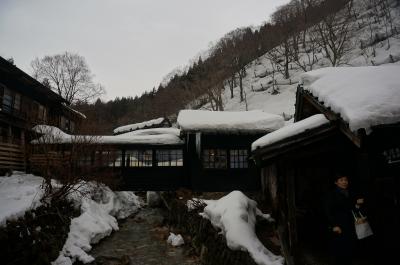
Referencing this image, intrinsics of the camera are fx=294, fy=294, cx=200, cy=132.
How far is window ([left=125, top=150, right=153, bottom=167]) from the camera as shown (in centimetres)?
1798

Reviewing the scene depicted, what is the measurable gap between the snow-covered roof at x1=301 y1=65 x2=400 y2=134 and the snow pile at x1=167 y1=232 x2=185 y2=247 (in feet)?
29.5

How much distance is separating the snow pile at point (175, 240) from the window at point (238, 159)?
5745 millimetres

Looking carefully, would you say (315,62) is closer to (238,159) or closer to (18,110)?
(238,159)

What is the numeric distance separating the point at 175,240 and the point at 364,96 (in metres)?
10.5

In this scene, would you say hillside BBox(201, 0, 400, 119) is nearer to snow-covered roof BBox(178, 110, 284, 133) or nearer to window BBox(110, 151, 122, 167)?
snow-covered roof BBox(178, 110, 284, 133)

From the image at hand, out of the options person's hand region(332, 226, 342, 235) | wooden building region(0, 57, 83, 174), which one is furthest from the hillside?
person's hand region(332, 226, 342, 235)

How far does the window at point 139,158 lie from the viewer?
18.0 m

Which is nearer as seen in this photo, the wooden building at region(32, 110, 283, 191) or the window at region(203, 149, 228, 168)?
the wooden building at region(32, 110, 283, 191)

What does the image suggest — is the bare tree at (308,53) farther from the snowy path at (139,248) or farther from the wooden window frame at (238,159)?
the snowy path at (139,248)

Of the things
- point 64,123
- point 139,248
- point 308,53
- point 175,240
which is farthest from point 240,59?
point 139,248

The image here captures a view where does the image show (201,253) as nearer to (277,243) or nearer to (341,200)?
(277,243)

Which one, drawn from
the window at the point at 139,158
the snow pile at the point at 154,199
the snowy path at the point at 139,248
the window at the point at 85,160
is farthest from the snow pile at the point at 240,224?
the snow pile at the point at 154,199

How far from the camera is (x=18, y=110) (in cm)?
2309

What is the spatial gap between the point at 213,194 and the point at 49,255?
960 cm
